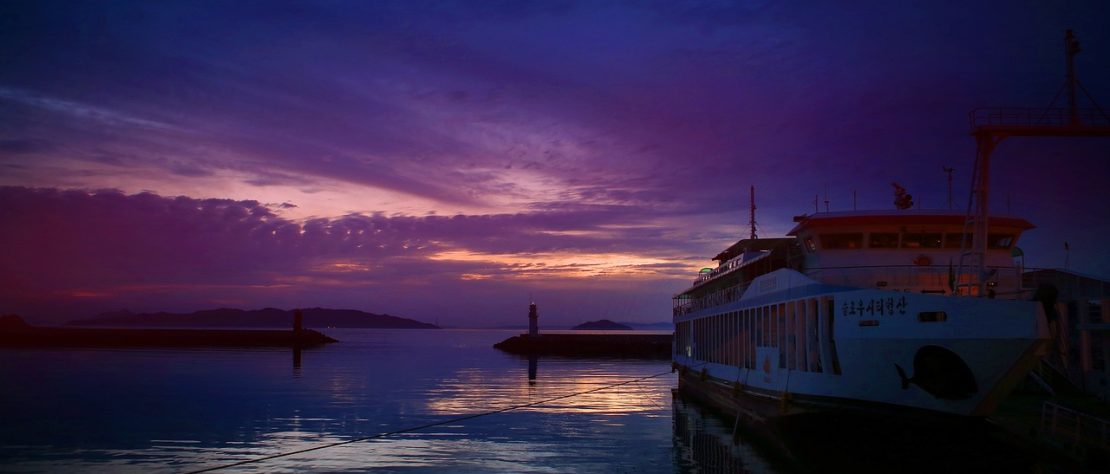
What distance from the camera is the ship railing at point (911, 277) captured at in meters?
24.8

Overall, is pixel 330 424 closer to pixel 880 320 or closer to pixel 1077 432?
pixel 880 320

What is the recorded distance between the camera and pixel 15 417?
3675 centimetres

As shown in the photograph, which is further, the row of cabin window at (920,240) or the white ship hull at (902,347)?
the row of cabin window at (920,240)

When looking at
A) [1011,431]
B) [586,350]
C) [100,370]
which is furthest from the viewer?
[586,350]

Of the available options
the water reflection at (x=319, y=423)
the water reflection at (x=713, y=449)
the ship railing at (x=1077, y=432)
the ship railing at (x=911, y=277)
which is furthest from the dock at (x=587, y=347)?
the ship railing at (x=1077, y=432)

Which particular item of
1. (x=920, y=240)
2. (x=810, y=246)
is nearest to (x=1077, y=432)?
(x=920, y=240)

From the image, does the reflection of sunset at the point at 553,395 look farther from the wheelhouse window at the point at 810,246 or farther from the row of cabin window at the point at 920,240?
the row of cabin window at the point at 920,240

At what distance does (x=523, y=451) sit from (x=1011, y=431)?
50.9 ft

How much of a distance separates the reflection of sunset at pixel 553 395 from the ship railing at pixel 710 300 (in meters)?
6.09

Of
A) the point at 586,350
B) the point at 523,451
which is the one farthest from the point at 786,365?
the point at 586,350

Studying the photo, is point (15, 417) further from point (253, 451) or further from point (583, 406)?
point (583, 406)

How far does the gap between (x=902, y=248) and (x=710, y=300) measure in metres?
16.3

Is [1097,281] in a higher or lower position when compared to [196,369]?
higher

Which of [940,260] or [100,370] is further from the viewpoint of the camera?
[100,370]
